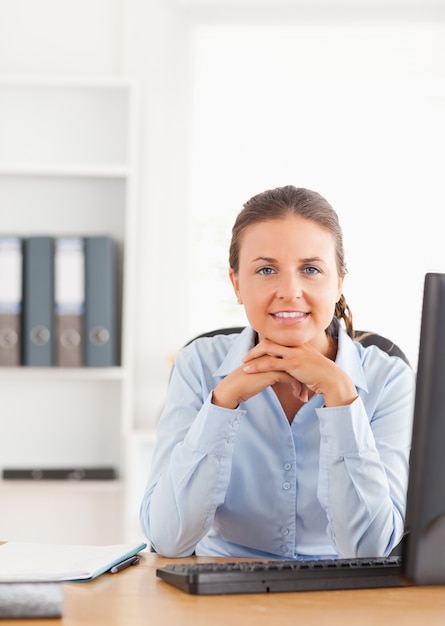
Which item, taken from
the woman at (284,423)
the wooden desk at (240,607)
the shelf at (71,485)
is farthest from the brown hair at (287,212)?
the shelf at (71,485)

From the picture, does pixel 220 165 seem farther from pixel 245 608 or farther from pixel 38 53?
pixel 245 608

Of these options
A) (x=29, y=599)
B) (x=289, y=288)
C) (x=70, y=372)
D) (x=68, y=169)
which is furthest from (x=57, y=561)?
(x=68, y=169)

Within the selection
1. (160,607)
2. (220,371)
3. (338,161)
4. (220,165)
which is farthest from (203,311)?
(160,607)

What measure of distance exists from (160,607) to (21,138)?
248 cm

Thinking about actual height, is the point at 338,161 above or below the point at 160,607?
above

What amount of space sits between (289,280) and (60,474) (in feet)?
5.79

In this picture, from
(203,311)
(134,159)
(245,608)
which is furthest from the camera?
(203,311)

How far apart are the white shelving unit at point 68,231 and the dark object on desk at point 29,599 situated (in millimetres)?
2064

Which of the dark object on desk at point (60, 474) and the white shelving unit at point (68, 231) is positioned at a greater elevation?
the white shelving unit at point (68, 231)

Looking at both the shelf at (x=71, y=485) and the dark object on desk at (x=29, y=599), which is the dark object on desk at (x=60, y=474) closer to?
the shelf at (x=71, y=485)

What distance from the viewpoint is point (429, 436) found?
105 cm

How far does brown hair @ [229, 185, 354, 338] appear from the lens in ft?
5.31

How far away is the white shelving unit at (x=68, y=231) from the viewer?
3068mm

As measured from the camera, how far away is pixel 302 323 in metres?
1.54
